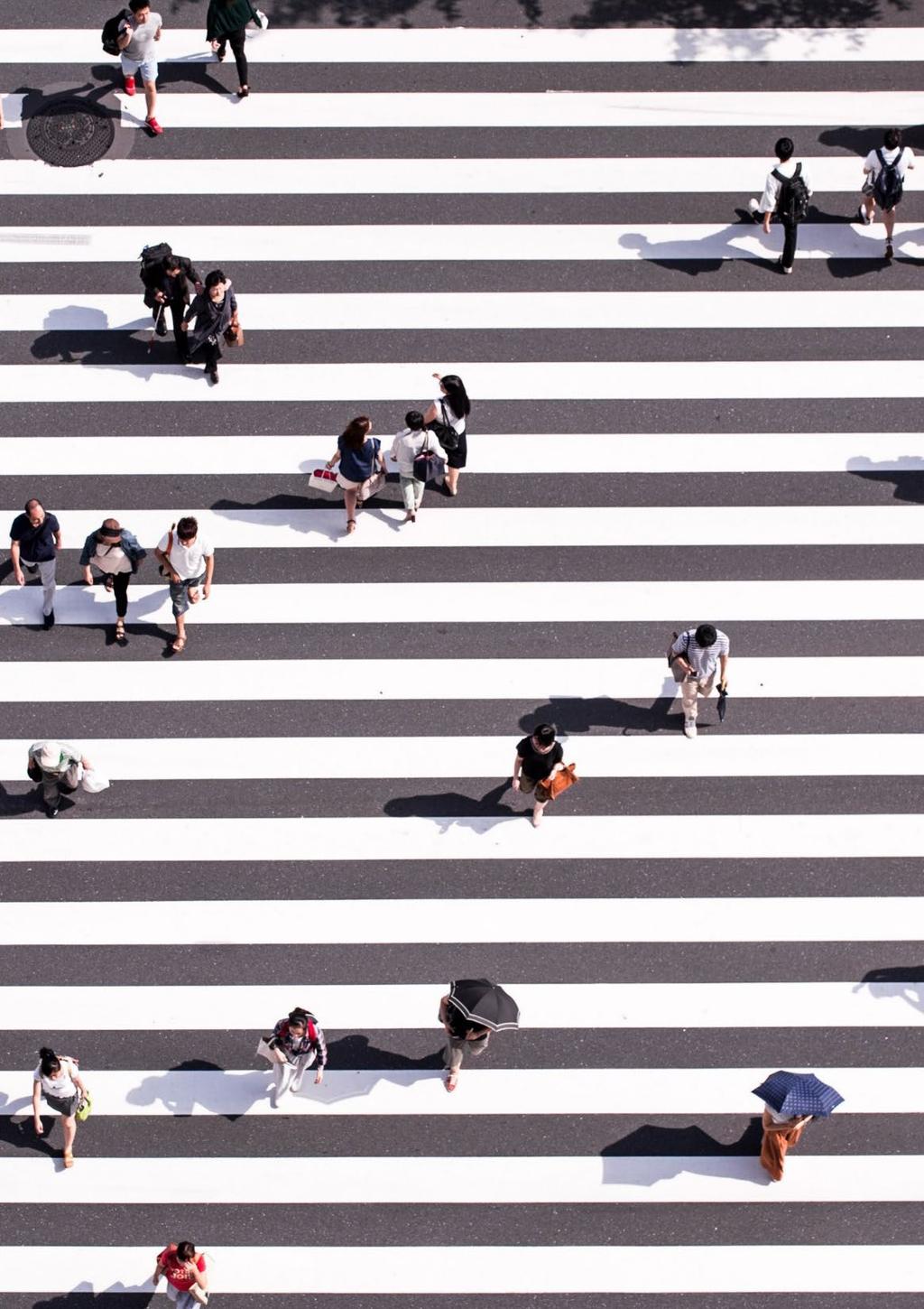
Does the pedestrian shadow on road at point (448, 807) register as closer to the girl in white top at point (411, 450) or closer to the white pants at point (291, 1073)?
the white pants at point (291, 1073)

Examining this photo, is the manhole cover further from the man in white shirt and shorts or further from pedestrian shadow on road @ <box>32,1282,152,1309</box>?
pedestrian shadow on road @ <box>32,1282,152,1309</box>

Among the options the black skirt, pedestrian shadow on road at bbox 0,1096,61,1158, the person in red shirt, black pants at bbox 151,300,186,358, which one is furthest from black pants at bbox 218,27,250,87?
the person in red shirt

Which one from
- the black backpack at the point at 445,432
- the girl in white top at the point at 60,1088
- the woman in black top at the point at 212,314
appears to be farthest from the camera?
the woman in black top at the point at 212,314

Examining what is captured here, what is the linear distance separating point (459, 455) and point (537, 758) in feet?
10.6

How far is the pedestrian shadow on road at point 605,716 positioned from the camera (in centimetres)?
1538

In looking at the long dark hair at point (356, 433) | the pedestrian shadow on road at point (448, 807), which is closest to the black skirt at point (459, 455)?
the long dark hair at point (356, 433)

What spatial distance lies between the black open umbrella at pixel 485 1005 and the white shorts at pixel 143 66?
Result: 399 inches

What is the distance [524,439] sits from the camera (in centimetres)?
1638

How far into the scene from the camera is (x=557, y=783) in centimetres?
1441

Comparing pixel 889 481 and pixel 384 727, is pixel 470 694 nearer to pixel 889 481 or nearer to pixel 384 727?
pixel 384 727

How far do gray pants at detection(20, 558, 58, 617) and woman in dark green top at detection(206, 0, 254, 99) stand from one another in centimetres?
587

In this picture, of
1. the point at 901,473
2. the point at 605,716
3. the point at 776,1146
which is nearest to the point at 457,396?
the point at 605,716

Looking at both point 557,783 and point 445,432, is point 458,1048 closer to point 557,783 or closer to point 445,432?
point 557,783

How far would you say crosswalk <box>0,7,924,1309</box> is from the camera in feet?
45.5
